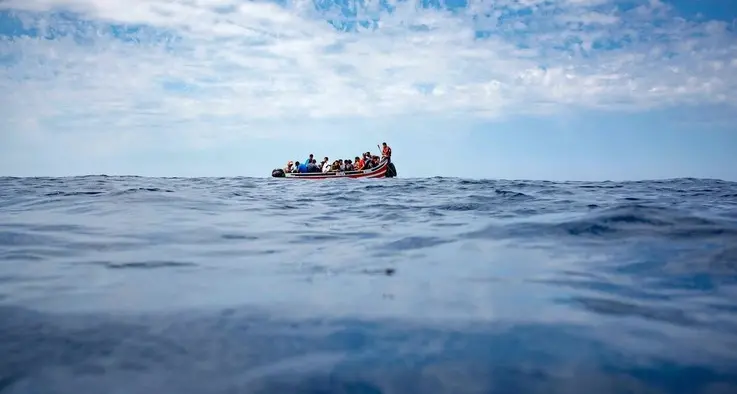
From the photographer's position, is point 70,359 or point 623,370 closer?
point 623,370

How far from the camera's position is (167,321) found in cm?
327

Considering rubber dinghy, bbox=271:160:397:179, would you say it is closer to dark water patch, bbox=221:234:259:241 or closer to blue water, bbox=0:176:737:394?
dark water patch, bbox=221:234:259:241

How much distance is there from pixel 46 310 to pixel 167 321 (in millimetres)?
932

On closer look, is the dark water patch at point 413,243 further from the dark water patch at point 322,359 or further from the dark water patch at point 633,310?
the dark water patch at point 322,359

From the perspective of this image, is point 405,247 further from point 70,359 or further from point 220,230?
point 70,359

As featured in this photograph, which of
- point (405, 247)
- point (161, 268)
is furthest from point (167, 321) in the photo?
point (405, 247)

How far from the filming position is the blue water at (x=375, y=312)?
7.86ft

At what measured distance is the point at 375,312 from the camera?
3.45 meters

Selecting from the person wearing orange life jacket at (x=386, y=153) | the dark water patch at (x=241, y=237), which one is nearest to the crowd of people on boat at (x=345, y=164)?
the person wearing orange life jacket at (x=386, y=153)

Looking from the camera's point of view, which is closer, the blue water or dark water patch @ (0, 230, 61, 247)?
the blue water

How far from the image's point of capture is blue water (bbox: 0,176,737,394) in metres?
2.40

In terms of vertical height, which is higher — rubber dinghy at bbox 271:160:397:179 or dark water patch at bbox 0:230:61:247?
rubber dinghy at bbox 271:160:397:179

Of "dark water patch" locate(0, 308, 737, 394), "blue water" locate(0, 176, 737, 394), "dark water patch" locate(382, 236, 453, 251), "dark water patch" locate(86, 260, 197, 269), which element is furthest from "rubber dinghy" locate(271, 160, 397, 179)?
"dark water patch" locate(0, 308, 737, 394)

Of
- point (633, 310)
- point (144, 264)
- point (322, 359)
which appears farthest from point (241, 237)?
point (633, 310)
